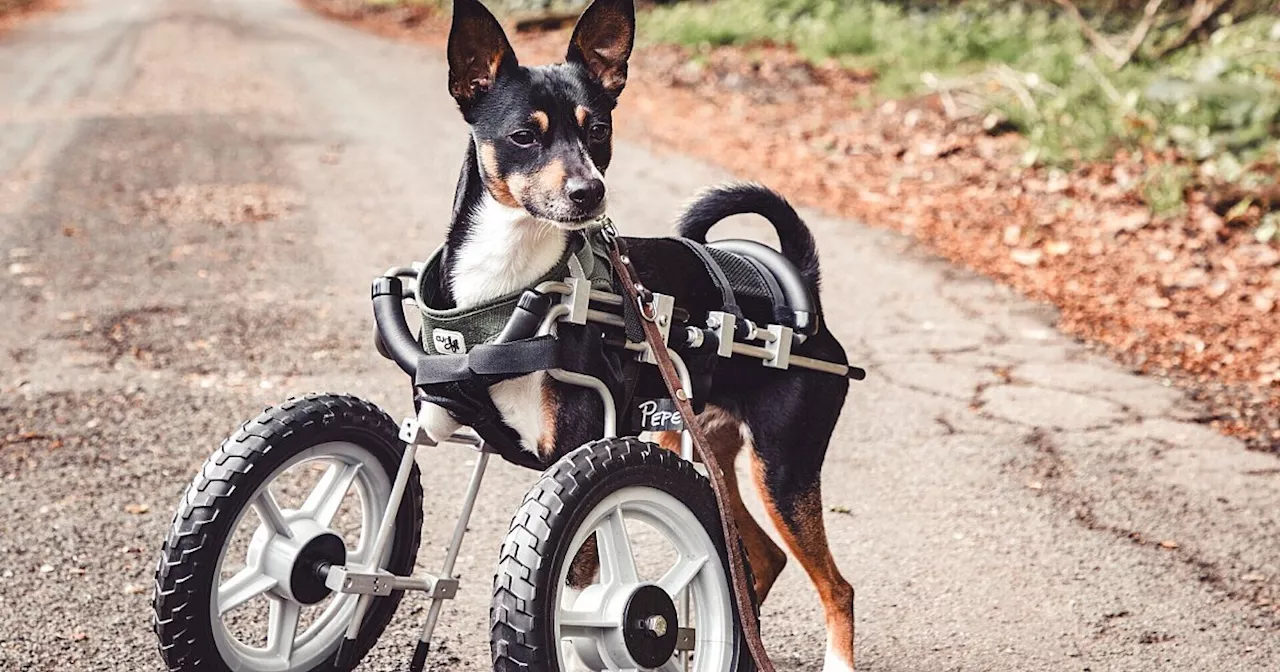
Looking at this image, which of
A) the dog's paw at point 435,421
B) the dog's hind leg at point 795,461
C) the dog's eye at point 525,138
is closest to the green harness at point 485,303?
the dog's paw at point 435,421

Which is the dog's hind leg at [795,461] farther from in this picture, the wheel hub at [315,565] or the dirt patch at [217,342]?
the dirt patch at [217,342]

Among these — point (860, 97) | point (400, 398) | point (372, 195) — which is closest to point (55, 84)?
point (372, 195)

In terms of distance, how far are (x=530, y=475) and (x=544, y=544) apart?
2.52 metres

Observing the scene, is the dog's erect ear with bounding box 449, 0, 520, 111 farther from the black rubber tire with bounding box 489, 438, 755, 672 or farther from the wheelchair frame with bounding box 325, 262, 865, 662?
the black rubber tire with bounding box 489, 438, 755, 672

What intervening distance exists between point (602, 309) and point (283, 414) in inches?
29.7

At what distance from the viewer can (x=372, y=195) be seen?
986 centimetres

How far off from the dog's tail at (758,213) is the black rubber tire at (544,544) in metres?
0.97

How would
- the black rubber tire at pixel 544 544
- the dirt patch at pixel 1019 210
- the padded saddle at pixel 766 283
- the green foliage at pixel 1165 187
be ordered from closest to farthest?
the black rubber tire at pixel 544 544, the padded saddle at pixel 766 283, the dirt patch at pixel 1019 210, the green foliage at pixel 1165 187

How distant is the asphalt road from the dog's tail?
1.08m

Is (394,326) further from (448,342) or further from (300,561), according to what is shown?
(300,561)

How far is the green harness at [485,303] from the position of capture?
111 inches

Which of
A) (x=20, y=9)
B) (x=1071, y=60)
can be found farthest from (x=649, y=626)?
(x=20, y=9)

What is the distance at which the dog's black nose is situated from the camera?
272 centimetres

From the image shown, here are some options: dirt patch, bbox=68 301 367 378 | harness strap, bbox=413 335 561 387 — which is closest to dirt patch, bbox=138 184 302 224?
dirt patch, bbox=68 301 367 378
